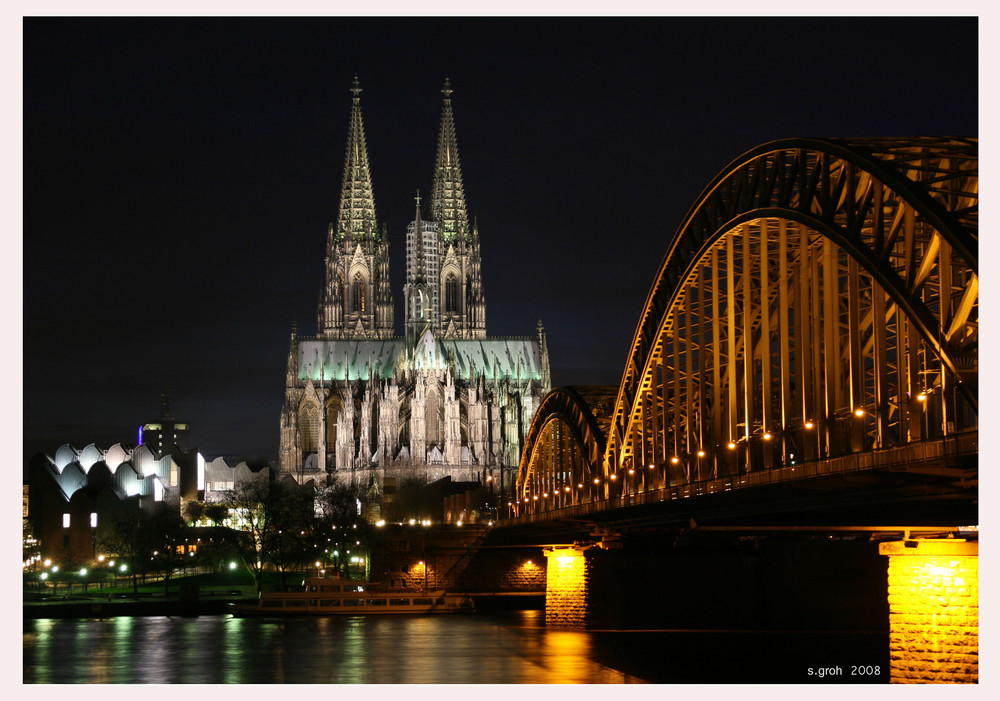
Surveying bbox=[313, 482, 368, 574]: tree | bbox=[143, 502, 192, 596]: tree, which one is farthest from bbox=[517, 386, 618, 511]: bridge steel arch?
bbox=[143, 502, 192, 596]: tree

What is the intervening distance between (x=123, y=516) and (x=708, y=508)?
374 ft

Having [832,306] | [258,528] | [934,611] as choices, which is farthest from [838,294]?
[258,528]

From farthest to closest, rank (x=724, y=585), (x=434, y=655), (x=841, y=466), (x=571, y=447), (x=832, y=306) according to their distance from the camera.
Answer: (x=571, y=447) → (x=724, y=585) → (x=434, y=655) → (x=832, y=306) → (x=841, y=466)

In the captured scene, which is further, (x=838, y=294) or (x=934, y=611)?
(x=838, y=294)

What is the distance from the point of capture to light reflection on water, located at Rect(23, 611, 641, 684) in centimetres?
5403

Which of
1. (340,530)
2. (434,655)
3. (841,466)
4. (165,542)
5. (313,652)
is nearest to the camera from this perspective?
(841,466)

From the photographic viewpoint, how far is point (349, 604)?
327 feet

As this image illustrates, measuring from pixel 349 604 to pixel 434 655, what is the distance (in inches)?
1427

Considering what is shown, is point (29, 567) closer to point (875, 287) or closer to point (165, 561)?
point (165, 561)

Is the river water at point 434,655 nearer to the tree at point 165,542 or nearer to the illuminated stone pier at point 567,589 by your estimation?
the illuminated stone pier at point 567,589

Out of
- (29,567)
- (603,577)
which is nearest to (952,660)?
(603,577)

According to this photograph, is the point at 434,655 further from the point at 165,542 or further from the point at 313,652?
the point at 165,542

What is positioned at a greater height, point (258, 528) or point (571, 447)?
point (571, 447)

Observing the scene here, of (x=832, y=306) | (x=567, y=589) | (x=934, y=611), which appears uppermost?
(x=832, y=306)
